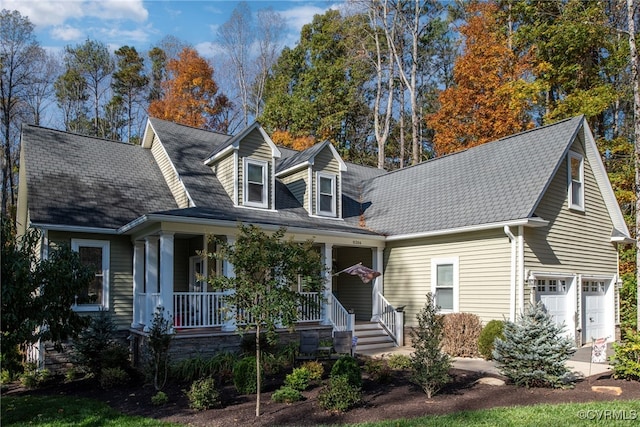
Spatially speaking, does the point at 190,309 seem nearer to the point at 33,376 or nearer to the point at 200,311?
the point at 200,311

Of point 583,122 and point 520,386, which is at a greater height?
point 583,122

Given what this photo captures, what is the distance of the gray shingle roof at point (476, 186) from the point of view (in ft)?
43.0

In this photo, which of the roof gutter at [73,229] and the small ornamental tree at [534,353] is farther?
the roof gutter at [73,229]

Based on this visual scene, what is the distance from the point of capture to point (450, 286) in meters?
14.0

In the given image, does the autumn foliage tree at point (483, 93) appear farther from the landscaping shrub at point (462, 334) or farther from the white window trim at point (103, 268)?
the white window trim at point (103, 268)

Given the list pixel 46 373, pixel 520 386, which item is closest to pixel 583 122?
pixel 520 386

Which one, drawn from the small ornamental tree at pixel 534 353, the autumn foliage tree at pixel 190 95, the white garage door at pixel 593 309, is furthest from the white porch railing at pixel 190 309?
the autumn foliage tree at pixel 190 95

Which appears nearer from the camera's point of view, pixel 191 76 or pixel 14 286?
pixel 14 286

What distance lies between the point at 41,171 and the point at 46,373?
5.91 metres

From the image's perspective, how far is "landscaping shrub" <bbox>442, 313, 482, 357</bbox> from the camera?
12.7m

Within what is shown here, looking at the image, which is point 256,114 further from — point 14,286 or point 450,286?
point 14,286

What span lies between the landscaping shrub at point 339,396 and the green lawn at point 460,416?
0.84 metres

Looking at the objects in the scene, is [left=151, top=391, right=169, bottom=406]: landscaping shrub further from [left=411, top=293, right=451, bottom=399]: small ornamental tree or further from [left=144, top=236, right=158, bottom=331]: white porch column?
[left=411, top=293, right=451, bottom=399]: small ornamental tree

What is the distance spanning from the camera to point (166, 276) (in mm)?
11406
